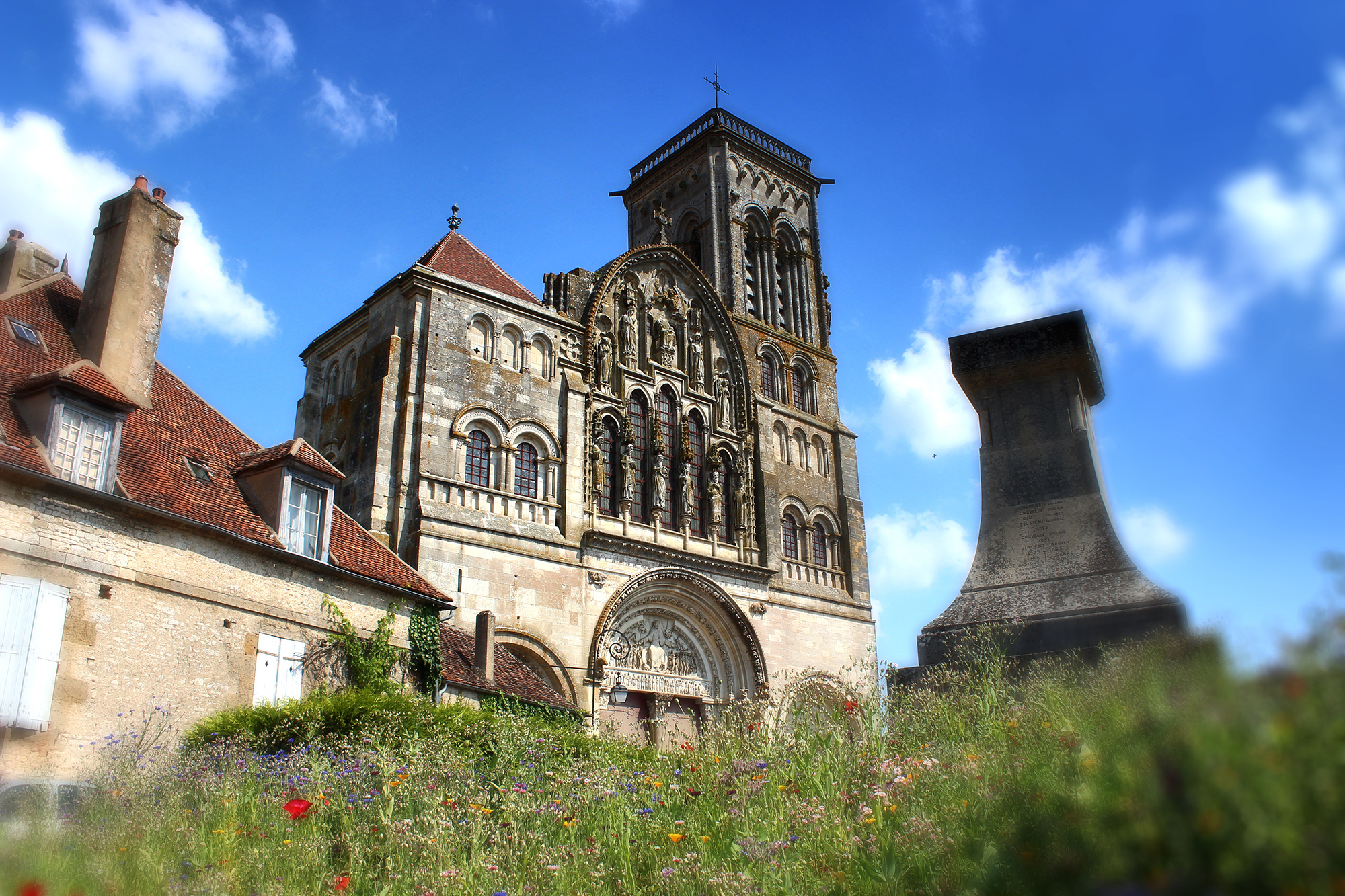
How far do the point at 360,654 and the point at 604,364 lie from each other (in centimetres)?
998

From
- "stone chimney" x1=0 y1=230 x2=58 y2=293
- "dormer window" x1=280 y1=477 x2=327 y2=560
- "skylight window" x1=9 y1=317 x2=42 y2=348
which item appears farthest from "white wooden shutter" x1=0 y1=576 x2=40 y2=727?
"stone chimney" x1=0 y1=230 x2=58 y2=293

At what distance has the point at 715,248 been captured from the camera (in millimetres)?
25859

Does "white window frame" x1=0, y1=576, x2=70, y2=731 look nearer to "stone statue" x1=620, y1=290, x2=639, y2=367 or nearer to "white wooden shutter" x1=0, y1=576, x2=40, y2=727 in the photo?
"white wooden shutter" x1=0, y1=576, x2=40, y2=727

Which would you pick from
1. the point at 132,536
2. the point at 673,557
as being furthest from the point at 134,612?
the point at 673,557

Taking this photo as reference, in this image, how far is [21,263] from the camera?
40.1 ft

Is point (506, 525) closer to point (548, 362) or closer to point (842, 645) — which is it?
point (548, 362)

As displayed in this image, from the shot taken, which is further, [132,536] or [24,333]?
[24,333]

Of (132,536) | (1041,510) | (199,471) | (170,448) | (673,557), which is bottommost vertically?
(1041,510)

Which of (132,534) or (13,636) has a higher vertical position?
(132,534)

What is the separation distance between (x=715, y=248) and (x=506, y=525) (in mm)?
11555

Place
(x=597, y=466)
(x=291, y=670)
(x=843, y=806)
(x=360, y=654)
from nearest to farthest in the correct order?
(x=843, y=806) < (x=291, y=670) < (x=360, y=654) < (x=597, y=466)

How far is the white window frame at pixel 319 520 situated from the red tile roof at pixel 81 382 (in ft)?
7.04

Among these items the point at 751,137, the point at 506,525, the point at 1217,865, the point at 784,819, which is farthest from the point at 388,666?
the point at 751,137

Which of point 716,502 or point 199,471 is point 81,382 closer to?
point 199,471
